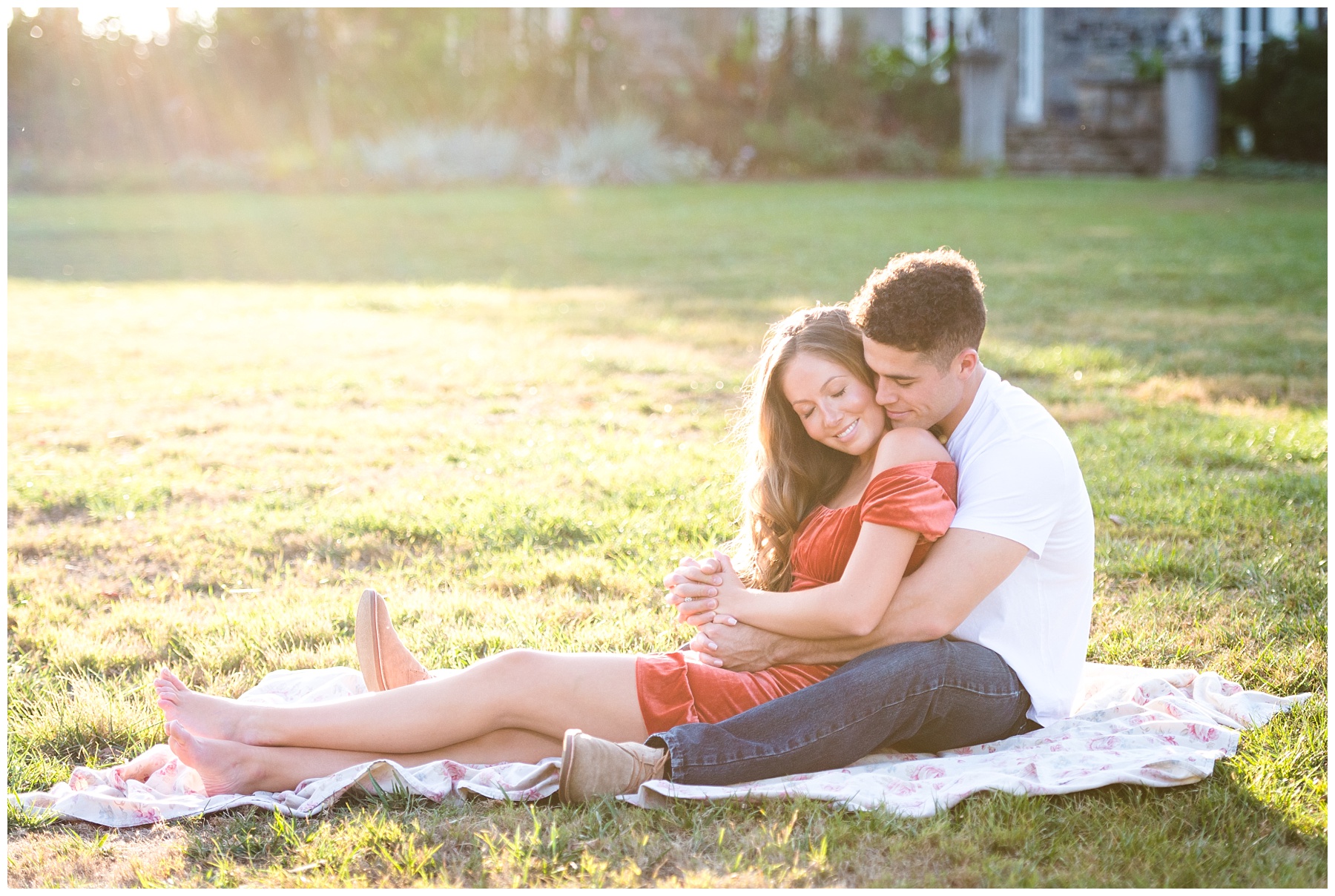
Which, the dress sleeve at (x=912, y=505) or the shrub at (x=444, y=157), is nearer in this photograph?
the dress sleeve at (x=912, y=505)

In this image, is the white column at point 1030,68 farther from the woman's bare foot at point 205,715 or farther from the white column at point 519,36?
the woman's bare foot at point 205,715

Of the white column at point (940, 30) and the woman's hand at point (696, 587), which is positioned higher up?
the white column at point (940, 30)

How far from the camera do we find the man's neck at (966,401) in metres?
2.76

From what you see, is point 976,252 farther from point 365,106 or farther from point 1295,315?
point 365,106

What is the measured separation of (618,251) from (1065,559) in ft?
33.3

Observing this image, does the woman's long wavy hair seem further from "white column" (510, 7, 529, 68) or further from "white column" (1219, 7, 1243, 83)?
"white column" (1219, 7, 1243, 83)

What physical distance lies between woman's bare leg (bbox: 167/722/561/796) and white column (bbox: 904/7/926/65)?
19932 millimetres

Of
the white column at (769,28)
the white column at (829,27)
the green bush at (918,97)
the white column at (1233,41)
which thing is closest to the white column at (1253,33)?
the white column at (1233,41)

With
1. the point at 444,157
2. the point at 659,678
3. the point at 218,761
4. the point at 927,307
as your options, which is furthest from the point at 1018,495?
the point at 444,157

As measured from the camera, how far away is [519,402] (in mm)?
6645

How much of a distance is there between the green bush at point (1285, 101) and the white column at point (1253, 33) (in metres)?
1.07

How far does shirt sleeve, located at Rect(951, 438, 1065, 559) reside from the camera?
260 cm

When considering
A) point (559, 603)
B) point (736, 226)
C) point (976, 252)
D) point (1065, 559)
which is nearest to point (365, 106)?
point (736, 226)

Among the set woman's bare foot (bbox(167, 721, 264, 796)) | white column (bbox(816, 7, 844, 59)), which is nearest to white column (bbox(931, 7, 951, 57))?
white column (bbox(816, 7, 844, 59))
